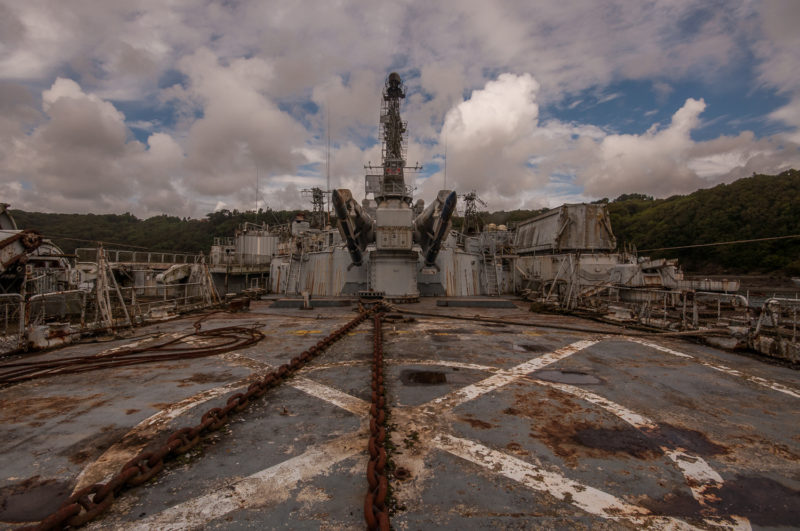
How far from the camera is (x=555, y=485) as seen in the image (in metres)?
2.08

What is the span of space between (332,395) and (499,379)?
1.90 metres

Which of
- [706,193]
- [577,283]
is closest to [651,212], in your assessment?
[706,193]

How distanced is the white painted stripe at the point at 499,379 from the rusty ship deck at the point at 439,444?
1.1 inches

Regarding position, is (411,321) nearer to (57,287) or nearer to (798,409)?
(798,409)

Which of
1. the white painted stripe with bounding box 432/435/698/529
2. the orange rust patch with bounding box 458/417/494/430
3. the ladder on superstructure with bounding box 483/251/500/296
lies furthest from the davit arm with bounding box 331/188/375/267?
the white painted stripe with bounding box 432/435/698/529

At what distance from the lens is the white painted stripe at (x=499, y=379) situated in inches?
134

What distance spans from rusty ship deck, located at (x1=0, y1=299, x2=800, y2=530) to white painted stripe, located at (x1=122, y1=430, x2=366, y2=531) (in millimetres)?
10

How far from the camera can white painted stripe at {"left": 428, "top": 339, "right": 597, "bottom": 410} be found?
3414mm

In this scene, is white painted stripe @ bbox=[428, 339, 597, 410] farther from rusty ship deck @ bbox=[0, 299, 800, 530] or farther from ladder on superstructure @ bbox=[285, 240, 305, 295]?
ladder on superstructure @ bbox=[285, 240, 305, 295]

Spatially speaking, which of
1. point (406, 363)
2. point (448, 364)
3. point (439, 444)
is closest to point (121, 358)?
point (406, 363)

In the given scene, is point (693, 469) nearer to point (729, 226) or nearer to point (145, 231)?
point (729, 226)

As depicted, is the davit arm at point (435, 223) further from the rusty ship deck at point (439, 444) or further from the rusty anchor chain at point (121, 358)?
the rusty anchor chain at point (121, 358)

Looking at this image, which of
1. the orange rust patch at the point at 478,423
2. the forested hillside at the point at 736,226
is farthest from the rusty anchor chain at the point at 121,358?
the forested hillside at the point at 736,226

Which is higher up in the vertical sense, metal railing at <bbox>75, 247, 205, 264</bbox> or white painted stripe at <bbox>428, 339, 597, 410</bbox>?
metal railing at <bbox>75, 247, 205, 264</bbox>
